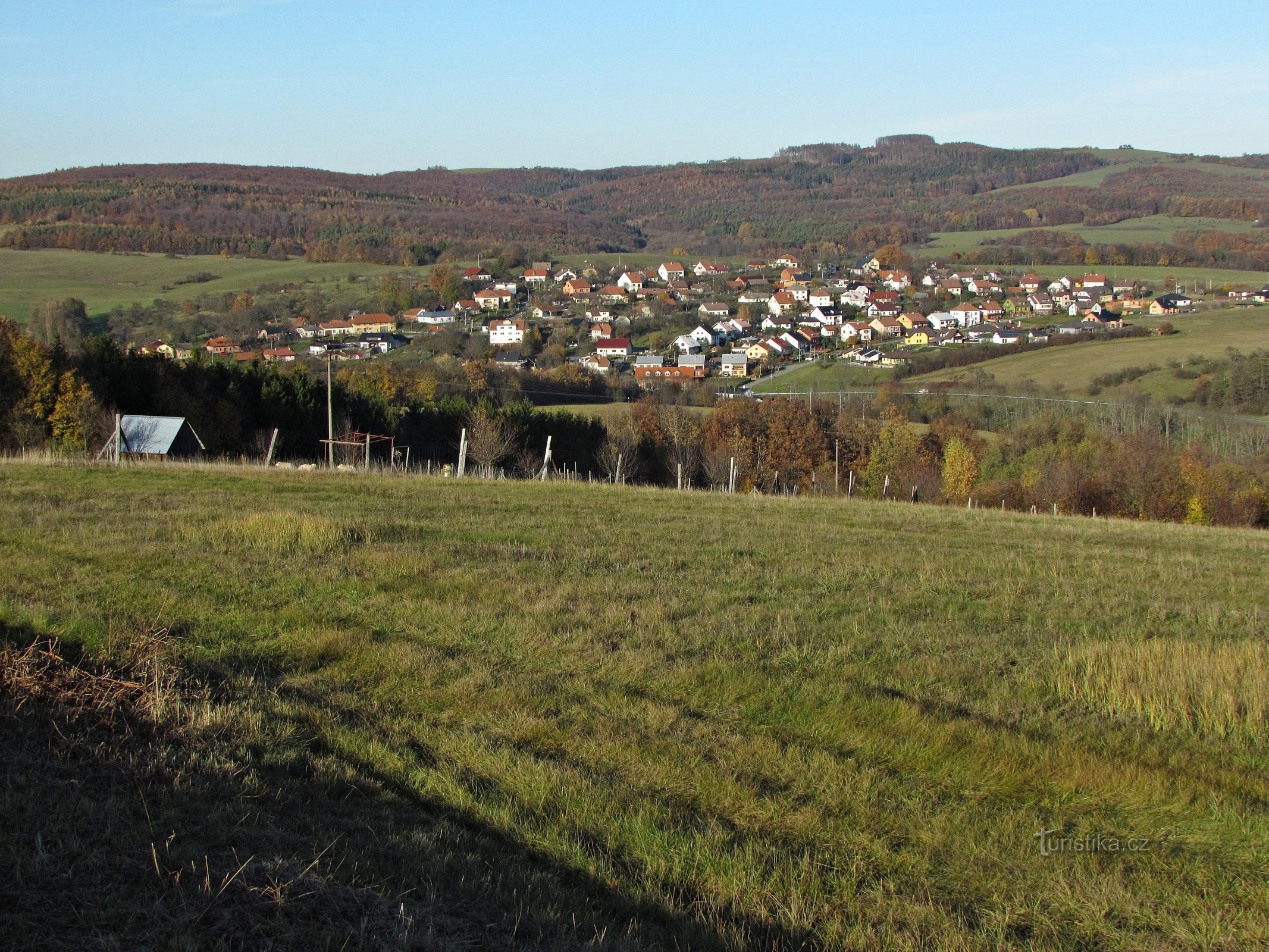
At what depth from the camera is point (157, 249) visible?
10625 cm

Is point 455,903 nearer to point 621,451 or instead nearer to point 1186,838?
point 1186,838

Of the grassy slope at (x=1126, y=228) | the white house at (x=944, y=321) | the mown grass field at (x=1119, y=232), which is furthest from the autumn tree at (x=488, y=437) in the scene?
the mown grass field at (x=1119, y=232)

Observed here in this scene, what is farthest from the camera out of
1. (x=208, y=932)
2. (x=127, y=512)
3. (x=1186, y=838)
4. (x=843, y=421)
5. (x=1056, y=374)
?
(x=1056, y=374)

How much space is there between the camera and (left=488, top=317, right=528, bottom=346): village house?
81625 millimetres

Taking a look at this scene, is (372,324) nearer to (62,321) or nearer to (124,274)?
(62,321)

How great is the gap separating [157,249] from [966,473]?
9071 cm

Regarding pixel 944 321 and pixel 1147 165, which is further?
pixel 1147 165

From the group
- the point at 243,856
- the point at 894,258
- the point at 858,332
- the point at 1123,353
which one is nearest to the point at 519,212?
the point at 894,258

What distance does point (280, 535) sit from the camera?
10.6m

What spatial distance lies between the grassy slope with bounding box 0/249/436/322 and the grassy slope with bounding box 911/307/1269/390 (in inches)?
2385

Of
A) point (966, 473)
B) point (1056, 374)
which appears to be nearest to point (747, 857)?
point (966, 473)

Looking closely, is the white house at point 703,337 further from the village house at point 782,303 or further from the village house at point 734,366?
the village house at point 782,303

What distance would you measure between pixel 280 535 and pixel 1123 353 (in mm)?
Answer: 68491

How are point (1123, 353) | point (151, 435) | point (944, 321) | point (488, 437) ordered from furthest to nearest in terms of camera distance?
point (944, 321)
point (1123, 353)
point (488, 437)
point (151, 435)
